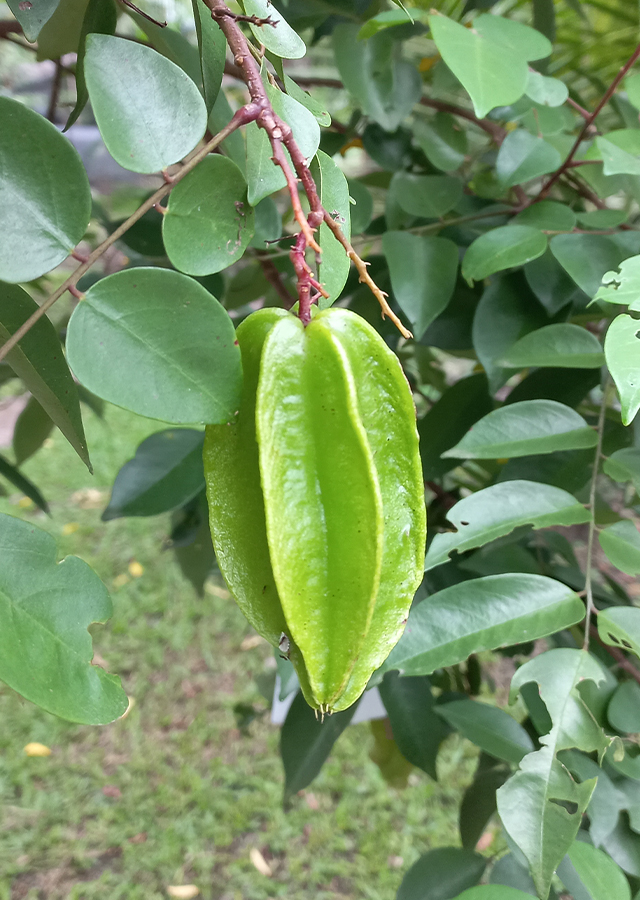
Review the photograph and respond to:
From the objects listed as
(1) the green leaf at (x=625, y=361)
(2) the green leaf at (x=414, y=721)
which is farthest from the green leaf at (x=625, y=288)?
(2) the green leaf at (x=414, y=721)

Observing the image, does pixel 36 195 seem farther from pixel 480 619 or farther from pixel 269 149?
pixel 480 619

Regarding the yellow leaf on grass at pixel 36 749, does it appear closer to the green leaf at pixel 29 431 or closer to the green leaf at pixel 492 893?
the green leaf at pixel 29 431

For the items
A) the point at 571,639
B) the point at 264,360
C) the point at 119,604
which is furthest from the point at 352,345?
the point at 119,604

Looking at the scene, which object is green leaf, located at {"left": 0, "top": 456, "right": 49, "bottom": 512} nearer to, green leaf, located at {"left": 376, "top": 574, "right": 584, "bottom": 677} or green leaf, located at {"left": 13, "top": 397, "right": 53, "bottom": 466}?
green leaf, located at {"left": 13, "top": 397, "right": 53, "bottom": 466}

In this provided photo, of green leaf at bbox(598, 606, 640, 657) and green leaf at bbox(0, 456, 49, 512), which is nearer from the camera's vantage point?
green leaf at bbox(598, 606, 640, 657)

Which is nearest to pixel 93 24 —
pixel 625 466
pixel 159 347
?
pixel 159 347

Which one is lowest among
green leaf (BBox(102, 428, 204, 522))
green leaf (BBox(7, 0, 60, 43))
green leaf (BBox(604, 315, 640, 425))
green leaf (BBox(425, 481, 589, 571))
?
green leaf (BBox(102, 428, 204, 522))

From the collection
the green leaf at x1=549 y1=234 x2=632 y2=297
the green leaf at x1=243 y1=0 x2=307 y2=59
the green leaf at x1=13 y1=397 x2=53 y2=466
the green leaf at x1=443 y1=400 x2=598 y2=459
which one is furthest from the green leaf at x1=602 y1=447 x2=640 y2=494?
the green leaf at x1=13 y1=397 x2=53 y2=466
